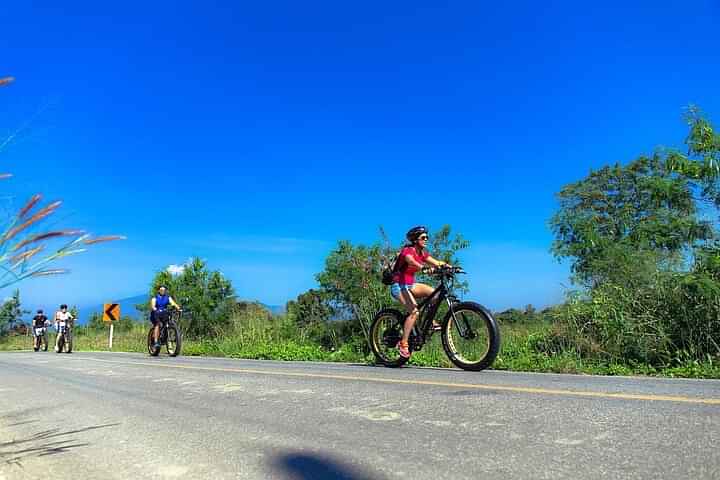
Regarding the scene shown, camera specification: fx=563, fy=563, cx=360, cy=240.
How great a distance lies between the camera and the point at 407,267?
26.4ft

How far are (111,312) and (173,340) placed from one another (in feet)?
39.4

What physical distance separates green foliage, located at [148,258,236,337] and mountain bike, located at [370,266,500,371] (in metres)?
15.0

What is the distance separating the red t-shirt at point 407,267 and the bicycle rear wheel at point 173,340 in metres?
7.88

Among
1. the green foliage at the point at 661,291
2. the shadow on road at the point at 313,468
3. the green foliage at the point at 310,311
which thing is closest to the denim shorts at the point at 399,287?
the green foliage at the point at 661,291

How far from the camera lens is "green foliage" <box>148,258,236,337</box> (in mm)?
22672

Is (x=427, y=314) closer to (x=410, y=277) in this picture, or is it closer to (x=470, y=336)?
(x=410, y=277)

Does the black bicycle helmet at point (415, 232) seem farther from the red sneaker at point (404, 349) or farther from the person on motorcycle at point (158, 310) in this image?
the person on motorcycle at point (158, 310)

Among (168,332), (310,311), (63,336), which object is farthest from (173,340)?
(63,336)

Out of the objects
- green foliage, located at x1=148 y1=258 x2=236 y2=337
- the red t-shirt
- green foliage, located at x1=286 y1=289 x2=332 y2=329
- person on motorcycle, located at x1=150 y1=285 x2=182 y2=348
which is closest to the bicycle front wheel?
the red t-shirt

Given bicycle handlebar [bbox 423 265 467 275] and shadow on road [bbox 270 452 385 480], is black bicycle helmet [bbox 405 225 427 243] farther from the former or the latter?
shadow on road [bbox 270 452 385 480]

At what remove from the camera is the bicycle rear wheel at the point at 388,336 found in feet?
27.1

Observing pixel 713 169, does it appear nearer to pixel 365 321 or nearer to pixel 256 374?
pixel 256 374

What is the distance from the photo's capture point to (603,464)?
2736mm

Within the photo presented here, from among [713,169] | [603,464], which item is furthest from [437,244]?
[603,464]
